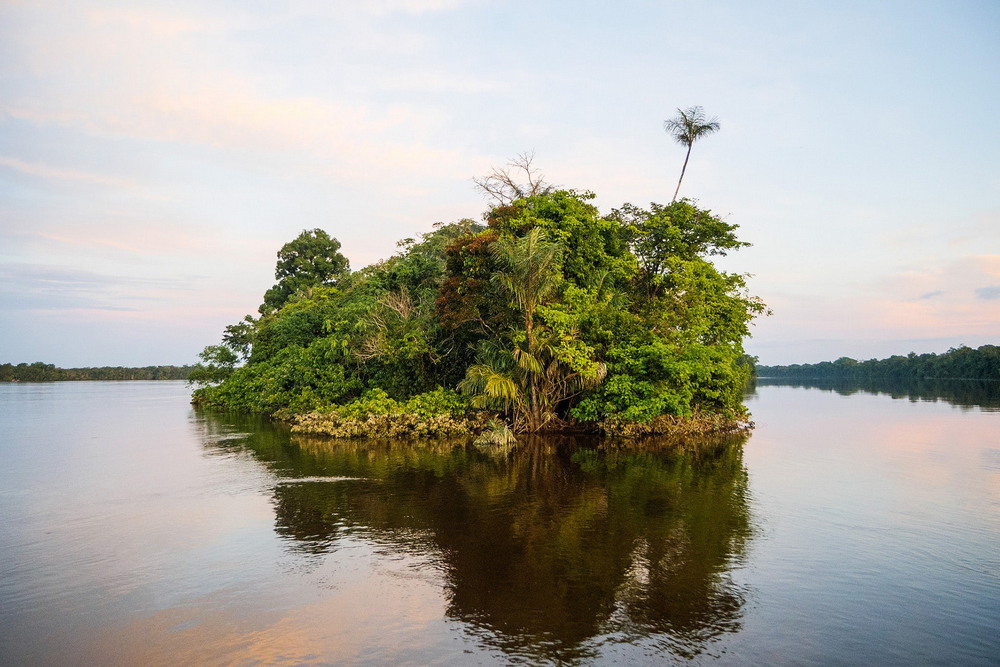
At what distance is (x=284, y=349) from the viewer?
1371 inches

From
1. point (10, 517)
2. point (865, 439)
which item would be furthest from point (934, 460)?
point (10, 517)

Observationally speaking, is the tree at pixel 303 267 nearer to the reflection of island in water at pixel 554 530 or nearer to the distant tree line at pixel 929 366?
the reflection of island in water at pixel 554 530

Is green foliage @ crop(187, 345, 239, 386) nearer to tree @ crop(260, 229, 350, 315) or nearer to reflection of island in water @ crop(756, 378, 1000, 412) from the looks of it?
tree @ crop(260, 229, 350, 315)

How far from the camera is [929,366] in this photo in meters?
102

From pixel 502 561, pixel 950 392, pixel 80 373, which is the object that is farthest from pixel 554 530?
pixel 80 373

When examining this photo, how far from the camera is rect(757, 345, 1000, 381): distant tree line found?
266 feet

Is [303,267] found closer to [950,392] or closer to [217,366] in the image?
[217,366]

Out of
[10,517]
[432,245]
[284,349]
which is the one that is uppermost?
[432,245]

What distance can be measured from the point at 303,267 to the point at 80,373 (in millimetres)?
137252

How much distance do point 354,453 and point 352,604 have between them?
13.2 meters

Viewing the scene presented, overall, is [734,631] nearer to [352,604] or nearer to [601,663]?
[601,663]

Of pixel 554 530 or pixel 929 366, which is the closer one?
pixel 554 530

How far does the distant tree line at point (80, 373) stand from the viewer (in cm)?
13462

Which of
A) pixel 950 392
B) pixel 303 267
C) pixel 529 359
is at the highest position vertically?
pixel 303 267
